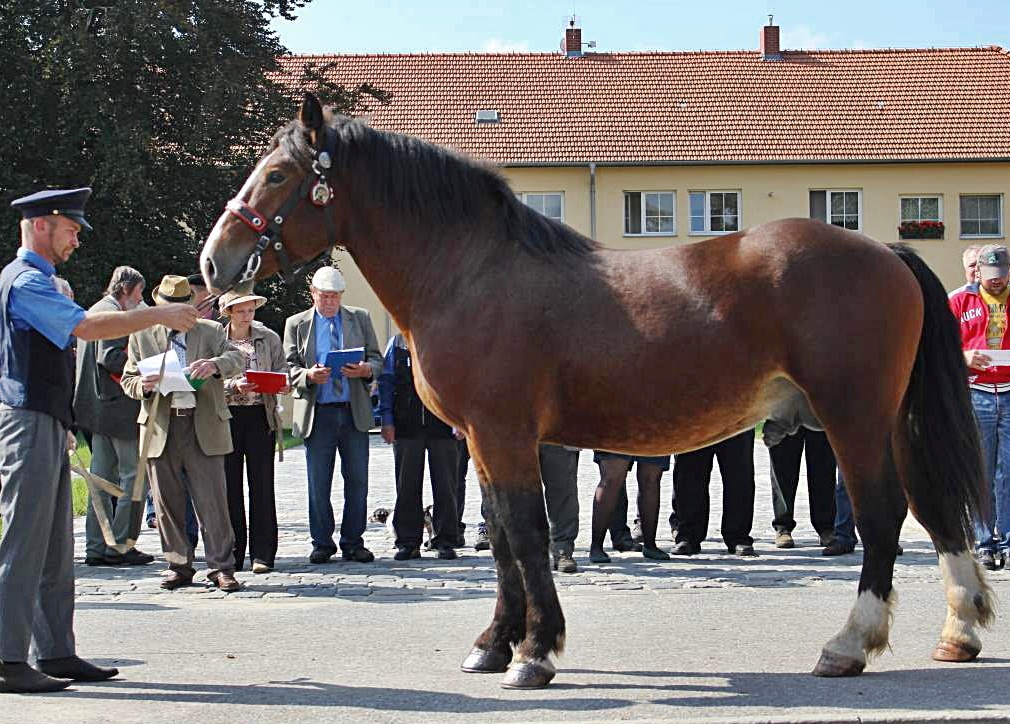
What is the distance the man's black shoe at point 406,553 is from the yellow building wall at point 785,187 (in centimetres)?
3139

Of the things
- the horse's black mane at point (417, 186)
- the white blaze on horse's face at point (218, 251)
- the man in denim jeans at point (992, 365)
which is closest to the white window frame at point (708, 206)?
the man in denim jeans at point (992, 365)

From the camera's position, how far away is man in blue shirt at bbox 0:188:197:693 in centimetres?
605

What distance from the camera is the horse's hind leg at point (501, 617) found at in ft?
21.0

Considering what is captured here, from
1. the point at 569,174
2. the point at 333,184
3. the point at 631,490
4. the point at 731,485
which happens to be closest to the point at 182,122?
the point at 569,174

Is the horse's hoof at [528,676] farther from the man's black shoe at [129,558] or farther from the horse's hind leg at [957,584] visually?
the man's black shoe at [129,558]

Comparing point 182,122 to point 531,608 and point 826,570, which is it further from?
→ point 531,608

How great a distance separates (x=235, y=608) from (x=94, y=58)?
24.7 metres

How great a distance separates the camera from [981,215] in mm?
42469

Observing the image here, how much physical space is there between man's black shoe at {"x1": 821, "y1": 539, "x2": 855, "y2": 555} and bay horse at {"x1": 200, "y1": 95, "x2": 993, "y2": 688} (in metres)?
4.42

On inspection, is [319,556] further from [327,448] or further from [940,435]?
[940,435]

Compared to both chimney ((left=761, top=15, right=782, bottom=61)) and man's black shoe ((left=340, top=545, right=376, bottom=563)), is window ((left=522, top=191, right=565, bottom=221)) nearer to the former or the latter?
chimney ((left=761, top=15, right=782, bottom=61))

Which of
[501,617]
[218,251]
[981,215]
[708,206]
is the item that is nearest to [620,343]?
[501,617]

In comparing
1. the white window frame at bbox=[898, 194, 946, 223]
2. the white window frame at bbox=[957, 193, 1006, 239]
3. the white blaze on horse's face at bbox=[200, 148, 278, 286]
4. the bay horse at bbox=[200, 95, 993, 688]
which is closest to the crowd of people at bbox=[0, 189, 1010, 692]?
the white blaze on horse's face at bbox=[200, 148, 278, 286]

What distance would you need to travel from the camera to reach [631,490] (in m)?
16.9
